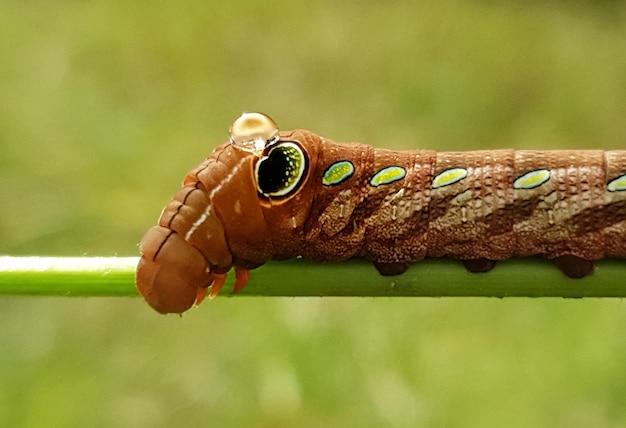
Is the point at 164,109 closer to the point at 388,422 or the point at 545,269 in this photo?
the point at 388,422

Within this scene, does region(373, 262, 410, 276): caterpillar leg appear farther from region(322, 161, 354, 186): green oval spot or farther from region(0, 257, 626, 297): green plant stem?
region(322, 161, 354, 186): green oval spot

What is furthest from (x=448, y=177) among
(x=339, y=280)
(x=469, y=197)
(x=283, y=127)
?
(x=283, y=127)

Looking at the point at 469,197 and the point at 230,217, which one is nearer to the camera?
the point at 230,217

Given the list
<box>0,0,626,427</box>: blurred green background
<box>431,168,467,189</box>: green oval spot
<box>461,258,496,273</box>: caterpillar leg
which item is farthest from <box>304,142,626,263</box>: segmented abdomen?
<box>0,0,626,427</box>: blurred green background

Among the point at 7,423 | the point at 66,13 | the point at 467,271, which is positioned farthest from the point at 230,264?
the point at 66,13

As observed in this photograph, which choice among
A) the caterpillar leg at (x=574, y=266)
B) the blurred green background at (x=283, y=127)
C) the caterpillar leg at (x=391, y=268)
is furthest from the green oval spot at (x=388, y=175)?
the blurred green background at (x=283, y=127)

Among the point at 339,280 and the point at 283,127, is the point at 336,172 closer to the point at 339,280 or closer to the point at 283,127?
the point at 339,280
